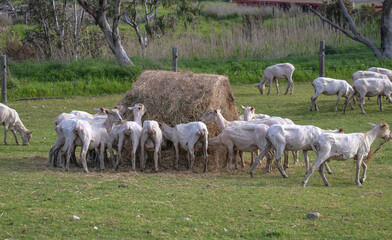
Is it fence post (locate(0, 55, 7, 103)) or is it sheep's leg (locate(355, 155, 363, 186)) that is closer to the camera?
sheep's leg (locate(355, 155, 363, 186))

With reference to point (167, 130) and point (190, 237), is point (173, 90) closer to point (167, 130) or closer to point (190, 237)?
point (167, 130)

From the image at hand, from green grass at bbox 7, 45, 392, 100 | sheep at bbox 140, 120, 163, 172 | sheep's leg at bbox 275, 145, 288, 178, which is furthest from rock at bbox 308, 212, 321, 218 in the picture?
green grass at bbox 7, 45, 392, 100

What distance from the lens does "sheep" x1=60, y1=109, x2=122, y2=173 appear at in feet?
40.2

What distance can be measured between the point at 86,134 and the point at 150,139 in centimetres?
131

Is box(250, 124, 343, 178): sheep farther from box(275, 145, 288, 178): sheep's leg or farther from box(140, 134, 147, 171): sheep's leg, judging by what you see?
box(140, 134, 147, 171): sheep's leg

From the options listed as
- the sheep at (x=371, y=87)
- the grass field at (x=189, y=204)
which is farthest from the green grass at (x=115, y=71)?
the grass field at (x=189, y=204)

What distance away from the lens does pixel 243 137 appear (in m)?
12.6

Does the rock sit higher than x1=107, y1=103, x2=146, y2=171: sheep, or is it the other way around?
x1=107, y1=103, x2=146, y2=171: sheep

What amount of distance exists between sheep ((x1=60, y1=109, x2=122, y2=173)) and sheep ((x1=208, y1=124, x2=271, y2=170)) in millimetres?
2334

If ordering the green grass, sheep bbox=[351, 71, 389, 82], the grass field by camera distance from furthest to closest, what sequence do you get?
the green grass → sheep bbox=[351, 71, 389, 82] → the grass field

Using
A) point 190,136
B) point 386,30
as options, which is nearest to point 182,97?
point 190,136

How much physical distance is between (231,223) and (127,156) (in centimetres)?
539

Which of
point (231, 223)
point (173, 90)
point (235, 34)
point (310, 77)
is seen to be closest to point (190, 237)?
point (231, 223)

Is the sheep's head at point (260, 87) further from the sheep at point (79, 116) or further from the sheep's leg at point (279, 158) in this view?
the sheep's leg at point (279, 158)
